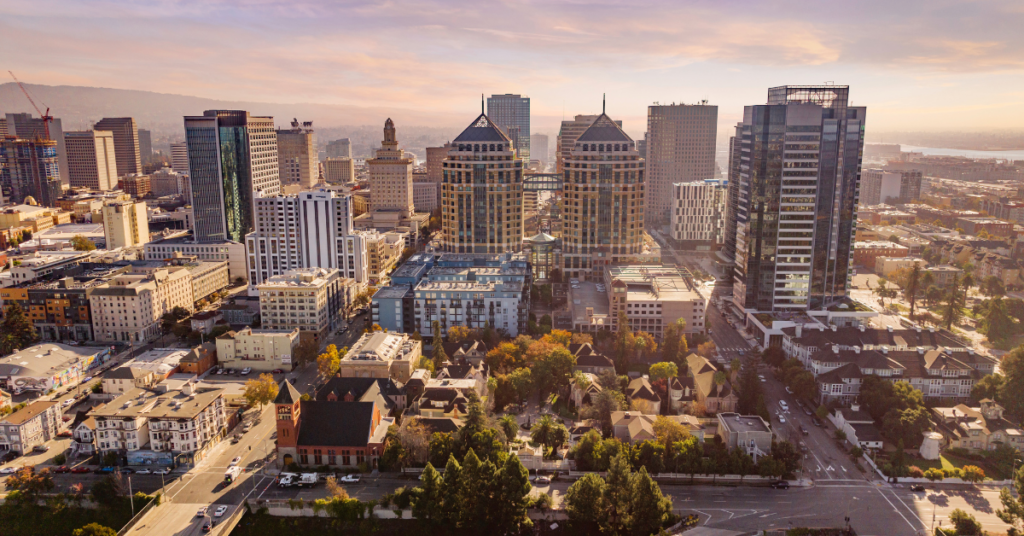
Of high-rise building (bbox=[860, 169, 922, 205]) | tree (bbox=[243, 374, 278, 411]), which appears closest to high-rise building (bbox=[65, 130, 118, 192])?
tree (bbox=[243, 374, 278, 411])

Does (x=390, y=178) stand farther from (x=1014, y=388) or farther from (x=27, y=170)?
(x=1014, y=388)

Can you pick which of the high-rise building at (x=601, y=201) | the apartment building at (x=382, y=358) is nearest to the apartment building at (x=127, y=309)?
the apartment building at (x=382, y=358)

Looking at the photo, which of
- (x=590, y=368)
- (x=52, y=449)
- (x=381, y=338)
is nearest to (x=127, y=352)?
(x=52, y=449)

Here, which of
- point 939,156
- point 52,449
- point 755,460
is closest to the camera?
point 755,460

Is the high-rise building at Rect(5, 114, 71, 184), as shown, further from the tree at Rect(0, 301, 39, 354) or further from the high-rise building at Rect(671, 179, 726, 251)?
the high-rise building at Rect(671, 179, 726, 251)

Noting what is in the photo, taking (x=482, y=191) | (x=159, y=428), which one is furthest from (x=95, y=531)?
(x=482, y=191)

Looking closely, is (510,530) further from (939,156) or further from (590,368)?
(939,156)
